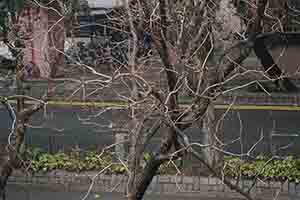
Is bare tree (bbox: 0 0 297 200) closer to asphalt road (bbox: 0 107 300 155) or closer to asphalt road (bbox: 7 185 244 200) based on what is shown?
asphalt road (bbox: 7 185 244 200)

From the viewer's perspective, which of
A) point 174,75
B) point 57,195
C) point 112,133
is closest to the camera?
point 174,75

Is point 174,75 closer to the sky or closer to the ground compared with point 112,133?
closer to the sky

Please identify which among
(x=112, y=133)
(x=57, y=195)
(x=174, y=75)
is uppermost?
(x=174, y=75)

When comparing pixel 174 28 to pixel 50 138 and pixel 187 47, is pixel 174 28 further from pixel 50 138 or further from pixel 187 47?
pixel 50 138

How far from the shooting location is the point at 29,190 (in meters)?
9.52

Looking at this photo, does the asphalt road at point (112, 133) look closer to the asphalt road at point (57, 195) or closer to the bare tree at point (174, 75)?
the asphalt road at point (57, 195)

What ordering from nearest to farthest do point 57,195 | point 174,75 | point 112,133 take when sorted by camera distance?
point 174,75
point 57,195
point 112,133

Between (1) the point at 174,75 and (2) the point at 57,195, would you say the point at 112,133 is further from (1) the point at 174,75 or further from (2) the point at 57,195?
(1) the point at 174,75

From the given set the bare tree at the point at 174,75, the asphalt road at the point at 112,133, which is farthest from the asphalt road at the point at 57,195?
the bare tree at the point at 174,75

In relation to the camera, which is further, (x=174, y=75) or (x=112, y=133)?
(x=112, y=133)

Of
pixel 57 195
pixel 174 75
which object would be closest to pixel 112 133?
pixel 57 195

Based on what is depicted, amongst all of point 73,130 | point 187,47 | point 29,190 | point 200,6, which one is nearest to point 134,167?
point 187,47

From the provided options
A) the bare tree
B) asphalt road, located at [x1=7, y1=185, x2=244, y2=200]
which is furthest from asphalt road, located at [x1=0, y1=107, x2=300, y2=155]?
the bare tree

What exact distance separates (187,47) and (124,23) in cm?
100
